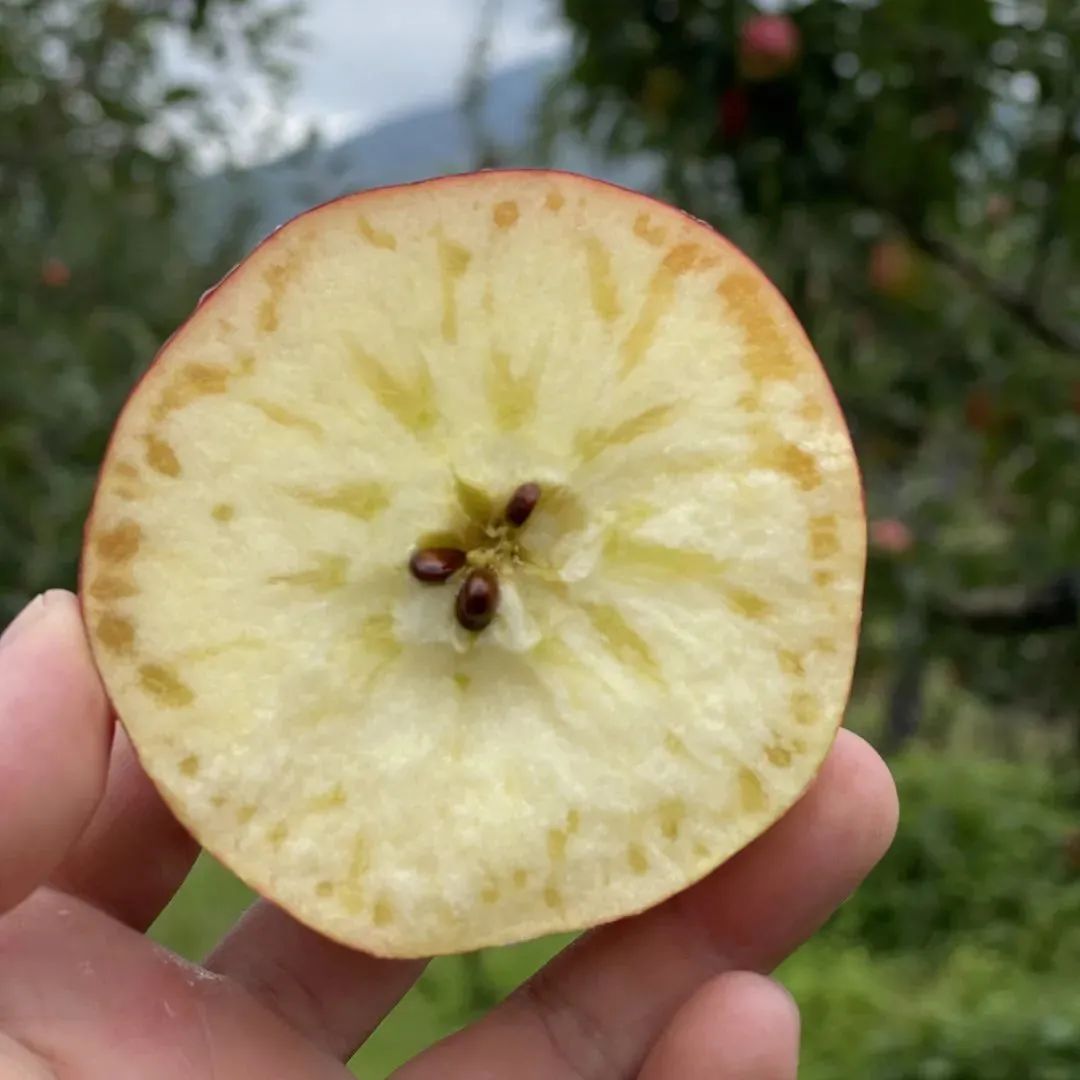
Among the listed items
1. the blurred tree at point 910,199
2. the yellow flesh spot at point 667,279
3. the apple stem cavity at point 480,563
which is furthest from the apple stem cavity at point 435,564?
the blurred tree at point 910,199

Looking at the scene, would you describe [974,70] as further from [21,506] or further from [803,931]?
[21,506]

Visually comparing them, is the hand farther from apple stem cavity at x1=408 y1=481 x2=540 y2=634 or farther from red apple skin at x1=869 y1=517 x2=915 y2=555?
red apple skin at x1=869 y1=517 x2=915 y2=555

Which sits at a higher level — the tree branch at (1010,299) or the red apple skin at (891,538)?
the tree branch at (1010,299)

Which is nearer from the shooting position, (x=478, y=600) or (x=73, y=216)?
(x=478, y=600)

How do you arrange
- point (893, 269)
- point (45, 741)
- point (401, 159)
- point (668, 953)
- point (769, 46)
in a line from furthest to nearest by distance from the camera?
point (401, 159), point (893, 269), point (769, 46), point (668, 953), point (45, 741)

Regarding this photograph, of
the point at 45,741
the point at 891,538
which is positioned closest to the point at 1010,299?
the point at 891,538

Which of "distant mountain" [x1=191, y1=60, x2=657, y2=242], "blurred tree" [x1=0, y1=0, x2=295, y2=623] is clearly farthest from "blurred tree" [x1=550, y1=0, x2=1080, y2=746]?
"blurred tree" [x1=0, y1=0, x2=295, y2=623]

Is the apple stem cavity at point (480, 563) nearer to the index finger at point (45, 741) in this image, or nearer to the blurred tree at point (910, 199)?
the index finger at point (45, 741)

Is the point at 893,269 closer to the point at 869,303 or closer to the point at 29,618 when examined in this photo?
the point at 869,303
